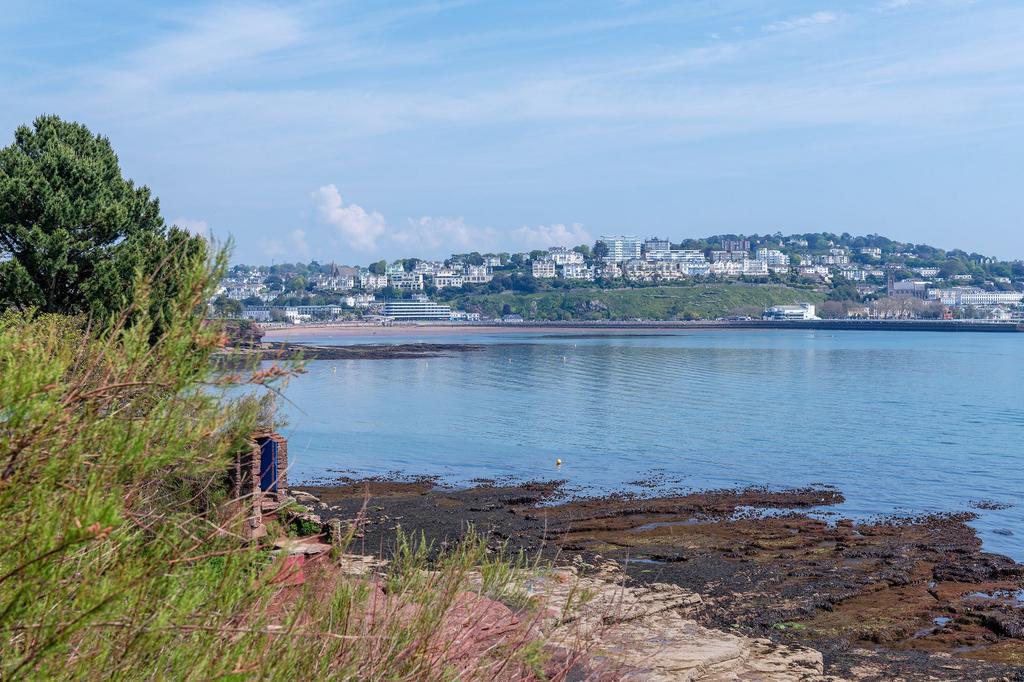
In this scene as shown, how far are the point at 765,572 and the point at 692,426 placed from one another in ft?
91.1

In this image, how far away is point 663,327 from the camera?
18262 cm

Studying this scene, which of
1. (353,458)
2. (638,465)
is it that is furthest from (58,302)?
(638,465)

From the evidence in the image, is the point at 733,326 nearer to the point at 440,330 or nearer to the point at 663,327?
the point at 663,327

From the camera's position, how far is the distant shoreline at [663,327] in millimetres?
173250

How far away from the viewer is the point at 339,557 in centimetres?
575

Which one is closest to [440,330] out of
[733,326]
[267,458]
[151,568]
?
[733,326]

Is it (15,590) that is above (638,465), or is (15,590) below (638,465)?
above

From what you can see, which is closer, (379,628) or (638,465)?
(379,628)

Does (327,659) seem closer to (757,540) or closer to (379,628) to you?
(379,628)

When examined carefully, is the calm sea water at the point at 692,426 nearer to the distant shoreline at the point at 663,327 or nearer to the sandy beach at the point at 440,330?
the sandy beach at the point at 440,330

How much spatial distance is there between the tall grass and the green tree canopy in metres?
18.2

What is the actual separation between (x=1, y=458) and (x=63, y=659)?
36.0 inches

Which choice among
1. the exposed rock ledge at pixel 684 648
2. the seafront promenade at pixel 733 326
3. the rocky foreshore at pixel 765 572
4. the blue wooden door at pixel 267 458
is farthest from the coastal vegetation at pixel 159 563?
the seafront promenade at pixel 733 326

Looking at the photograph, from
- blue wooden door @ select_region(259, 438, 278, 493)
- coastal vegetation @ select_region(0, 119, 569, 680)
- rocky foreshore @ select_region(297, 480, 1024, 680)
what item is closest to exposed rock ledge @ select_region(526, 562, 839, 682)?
rocky foreshore @ select_region(297, 480, 1024, 680)
